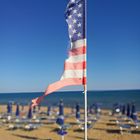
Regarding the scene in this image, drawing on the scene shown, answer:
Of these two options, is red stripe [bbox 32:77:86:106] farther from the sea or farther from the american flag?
the sea

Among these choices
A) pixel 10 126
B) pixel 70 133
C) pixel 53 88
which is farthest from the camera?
pixel 10 126

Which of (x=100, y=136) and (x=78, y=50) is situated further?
(x=100, y=136)

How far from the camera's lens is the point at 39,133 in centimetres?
1770

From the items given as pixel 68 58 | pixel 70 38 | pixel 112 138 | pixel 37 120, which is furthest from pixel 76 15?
pixel 37 120

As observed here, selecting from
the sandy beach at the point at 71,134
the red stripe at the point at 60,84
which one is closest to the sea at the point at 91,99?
the sandy beach at the point at 71,134

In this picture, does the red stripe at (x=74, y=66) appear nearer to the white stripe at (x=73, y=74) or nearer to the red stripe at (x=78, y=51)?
the white stripe at (x=73, y=74)

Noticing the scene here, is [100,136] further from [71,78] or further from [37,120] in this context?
[71,78]

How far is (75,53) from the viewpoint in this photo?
6215 mm

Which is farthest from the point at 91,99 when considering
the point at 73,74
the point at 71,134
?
the point at 73,74

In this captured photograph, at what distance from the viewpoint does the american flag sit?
6090 millimetres

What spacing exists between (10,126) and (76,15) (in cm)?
1466

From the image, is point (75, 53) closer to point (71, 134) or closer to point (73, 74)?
point (73, 74)

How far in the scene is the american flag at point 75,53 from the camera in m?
6.09

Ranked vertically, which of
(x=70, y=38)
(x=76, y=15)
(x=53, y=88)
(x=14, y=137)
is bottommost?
(x=14, y=137)
